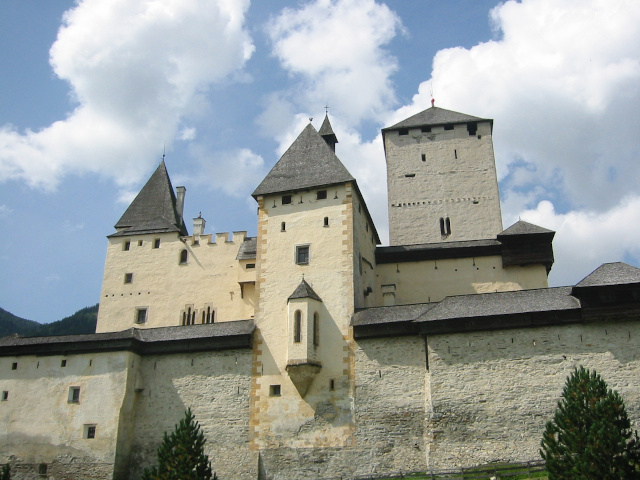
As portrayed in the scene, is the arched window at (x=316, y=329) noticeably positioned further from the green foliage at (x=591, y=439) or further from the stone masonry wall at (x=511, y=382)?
the green foliage at (x=591, y=439)

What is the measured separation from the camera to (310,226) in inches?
1234

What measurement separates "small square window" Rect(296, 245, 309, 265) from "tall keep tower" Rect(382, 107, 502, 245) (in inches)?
531

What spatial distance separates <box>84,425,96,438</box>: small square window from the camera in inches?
1100

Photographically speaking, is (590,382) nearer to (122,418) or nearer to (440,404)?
(440,404)

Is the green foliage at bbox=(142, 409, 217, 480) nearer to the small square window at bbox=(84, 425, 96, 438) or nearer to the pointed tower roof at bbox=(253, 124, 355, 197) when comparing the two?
the small square window at bbox=(84, 425, 96, 438)

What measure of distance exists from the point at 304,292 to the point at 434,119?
23.5m

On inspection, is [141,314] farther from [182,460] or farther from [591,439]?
[591,439]

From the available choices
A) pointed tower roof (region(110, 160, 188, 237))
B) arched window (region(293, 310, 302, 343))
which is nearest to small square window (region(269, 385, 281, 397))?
arched window (region(293, 310, 302, 343))

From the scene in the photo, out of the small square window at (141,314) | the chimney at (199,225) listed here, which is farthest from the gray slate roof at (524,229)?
the small square window at (141,314)

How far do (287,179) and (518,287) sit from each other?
43.2 ft

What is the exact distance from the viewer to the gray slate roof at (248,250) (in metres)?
37.8

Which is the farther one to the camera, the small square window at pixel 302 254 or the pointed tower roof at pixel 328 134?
the pointed tower roof at pixel 328 134

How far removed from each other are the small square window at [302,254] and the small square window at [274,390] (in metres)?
5.90

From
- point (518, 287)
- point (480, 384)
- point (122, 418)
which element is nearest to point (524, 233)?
point (518, 287)
